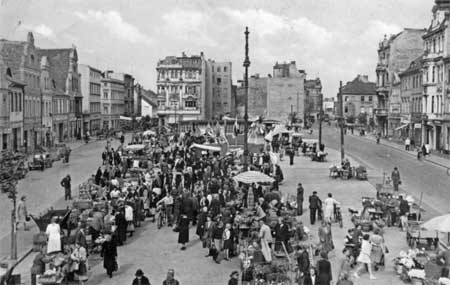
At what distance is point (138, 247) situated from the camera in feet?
62.6

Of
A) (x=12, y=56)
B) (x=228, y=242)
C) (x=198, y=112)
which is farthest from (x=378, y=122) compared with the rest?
(x=228, y=242)

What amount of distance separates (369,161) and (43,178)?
24.9 meters

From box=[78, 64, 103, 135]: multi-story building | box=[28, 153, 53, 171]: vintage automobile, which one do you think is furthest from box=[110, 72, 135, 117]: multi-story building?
box=[28, 153, 53, 171]: vintage automobile

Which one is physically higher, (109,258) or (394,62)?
(394,62)

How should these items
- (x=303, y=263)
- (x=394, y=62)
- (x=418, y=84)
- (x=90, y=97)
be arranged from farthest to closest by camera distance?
(x=90, y=97), (x=394, y=62), (x=418, y=84), (x=303, y=263)

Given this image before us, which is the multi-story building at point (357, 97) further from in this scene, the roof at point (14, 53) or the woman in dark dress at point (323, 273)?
the woman in dark dress at point (323, 273)

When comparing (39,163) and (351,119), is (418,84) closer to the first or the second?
(39,163)

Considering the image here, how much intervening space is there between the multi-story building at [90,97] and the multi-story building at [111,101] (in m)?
4.94

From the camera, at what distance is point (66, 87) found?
74812 mm

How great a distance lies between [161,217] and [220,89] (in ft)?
338

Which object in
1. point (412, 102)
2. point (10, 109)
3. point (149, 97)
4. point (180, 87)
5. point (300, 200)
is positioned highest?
point (180, 87)

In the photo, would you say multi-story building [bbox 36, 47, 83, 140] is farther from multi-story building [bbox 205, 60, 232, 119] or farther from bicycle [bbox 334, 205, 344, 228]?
bicycle [bbox 334, 205, 344, 228]

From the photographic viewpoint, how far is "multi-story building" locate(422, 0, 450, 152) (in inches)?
2186

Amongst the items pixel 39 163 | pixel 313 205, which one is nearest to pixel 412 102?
pixel 39 163
